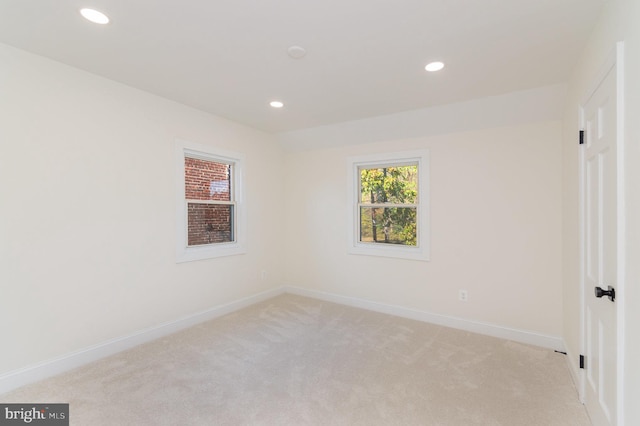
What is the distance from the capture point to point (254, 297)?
4359 millimetres

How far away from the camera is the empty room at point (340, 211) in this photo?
5.98 feet

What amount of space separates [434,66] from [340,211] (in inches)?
94.1

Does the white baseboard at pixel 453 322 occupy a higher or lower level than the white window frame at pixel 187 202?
lower

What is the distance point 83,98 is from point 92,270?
1.55m

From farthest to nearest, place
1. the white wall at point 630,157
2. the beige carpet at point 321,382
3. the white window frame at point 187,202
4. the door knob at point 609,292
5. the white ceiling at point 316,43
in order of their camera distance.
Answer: the white window frame at point 187,202 < the beige carpet at point 321,382 < the white ceiling at point 316,43 < the door knob at point 609,292 < the white wall at point 630,157

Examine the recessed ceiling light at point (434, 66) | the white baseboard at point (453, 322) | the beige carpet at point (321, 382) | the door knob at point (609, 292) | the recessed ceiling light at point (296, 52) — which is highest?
the recessed ceiling light at point (296, 52)

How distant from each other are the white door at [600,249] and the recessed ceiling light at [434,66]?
40.8 inches

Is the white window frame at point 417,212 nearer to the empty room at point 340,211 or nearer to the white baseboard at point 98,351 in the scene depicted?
the empty room at point 340,211

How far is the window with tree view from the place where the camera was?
395cm

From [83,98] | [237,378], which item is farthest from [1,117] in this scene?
[237,378]

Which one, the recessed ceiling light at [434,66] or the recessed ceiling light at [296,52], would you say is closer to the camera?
the recessed ceiling light at [296,52]

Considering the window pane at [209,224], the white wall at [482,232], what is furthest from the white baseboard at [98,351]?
the white wall at [482,232]

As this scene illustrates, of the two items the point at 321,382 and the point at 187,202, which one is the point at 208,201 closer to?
the point at 187,202

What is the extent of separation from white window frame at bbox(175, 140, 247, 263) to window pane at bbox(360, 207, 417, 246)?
→ 1760mm
